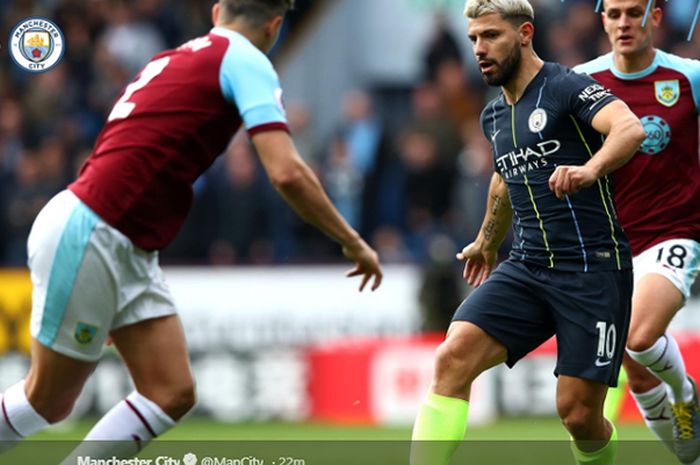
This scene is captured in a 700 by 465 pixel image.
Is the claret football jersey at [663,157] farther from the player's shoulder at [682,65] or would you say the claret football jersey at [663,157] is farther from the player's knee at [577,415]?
the player's knee at [577,415]

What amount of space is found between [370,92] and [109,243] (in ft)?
38.7

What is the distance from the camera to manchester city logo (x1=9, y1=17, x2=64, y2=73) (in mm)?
7344

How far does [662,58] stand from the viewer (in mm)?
7777

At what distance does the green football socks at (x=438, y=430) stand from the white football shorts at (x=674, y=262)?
5.70 feet

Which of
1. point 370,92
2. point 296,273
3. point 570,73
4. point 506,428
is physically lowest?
point 506,428

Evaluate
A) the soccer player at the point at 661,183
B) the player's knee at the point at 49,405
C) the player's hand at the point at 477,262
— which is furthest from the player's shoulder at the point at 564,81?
the player's knee at the point at 49,405

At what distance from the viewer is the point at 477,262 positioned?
7238 mm

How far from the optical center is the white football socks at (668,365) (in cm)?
743

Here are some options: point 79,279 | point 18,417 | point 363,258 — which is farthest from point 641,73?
point 18,417

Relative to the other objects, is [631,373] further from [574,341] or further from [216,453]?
[216,453]

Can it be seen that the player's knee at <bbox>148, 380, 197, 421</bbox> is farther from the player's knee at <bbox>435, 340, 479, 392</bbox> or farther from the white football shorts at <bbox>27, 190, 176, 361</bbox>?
the player's knee at <bbox>435, 340, 479, 392</bbox>

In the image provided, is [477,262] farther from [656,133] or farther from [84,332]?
[84,332]

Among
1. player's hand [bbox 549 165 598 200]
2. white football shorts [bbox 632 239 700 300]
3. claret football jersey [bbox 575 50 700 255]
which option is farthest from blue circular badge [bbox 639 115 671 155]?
player's hand [bbox 549 165 598 200]

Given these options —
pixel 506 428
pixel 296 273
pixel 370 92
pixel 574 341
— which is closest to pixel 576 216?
pixel 574 341
